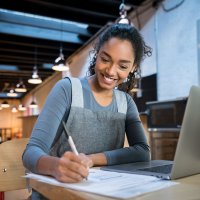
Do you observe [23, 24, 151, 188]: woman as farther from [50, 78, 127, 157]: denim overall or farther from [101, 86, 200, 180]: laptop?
[101, 86, 200, 180]: laptop

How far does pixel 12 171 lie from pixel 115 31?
2.64 feet

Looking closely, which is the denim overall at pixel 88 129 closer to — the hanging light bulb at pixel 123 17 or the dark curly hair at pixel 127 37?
the dark curly hair at pixel 127 37

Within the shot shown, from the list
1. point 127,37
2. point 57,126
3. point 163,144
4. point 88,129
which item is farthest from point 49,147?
point 163,144

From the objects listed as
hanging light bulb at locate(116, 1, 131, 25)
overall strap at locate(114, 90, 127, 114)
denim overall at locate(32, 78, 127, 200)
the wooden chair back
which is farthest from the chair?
hanging light bulb at locate(116, 1, 131, 25)

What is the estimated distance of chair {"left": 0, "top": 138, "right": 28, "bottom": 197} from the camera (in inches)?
51.8

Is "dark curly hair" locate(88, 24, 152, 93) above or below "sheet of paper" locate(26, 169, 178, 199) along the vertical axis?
above

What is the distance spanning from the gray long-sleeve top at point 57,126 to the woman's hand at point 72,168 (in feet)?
0.53

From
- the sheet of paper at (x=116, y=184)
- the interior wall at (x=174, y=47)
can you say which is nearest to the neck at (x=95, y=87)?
the sheet of paper at (x=116, y=184)

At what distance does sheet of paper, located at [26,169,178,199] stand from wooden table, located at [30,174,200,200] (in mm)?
14

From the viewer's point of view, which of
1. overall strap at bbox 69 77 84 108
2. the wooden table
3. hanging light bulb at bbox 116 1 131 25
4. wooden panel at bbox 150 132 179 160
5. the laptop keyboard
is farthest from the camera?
hanging light bulb at bbox 116 1 131 25

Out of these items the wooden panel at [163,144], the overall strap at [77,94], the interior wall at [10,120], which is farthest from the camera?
the interior wall at [10,120]

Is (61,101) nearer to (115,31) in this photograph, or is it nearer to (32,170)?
(32,170)

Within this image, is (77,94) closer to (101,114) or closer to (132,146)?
(101,114)

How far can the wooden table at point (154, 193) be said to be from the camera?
0.61 m
